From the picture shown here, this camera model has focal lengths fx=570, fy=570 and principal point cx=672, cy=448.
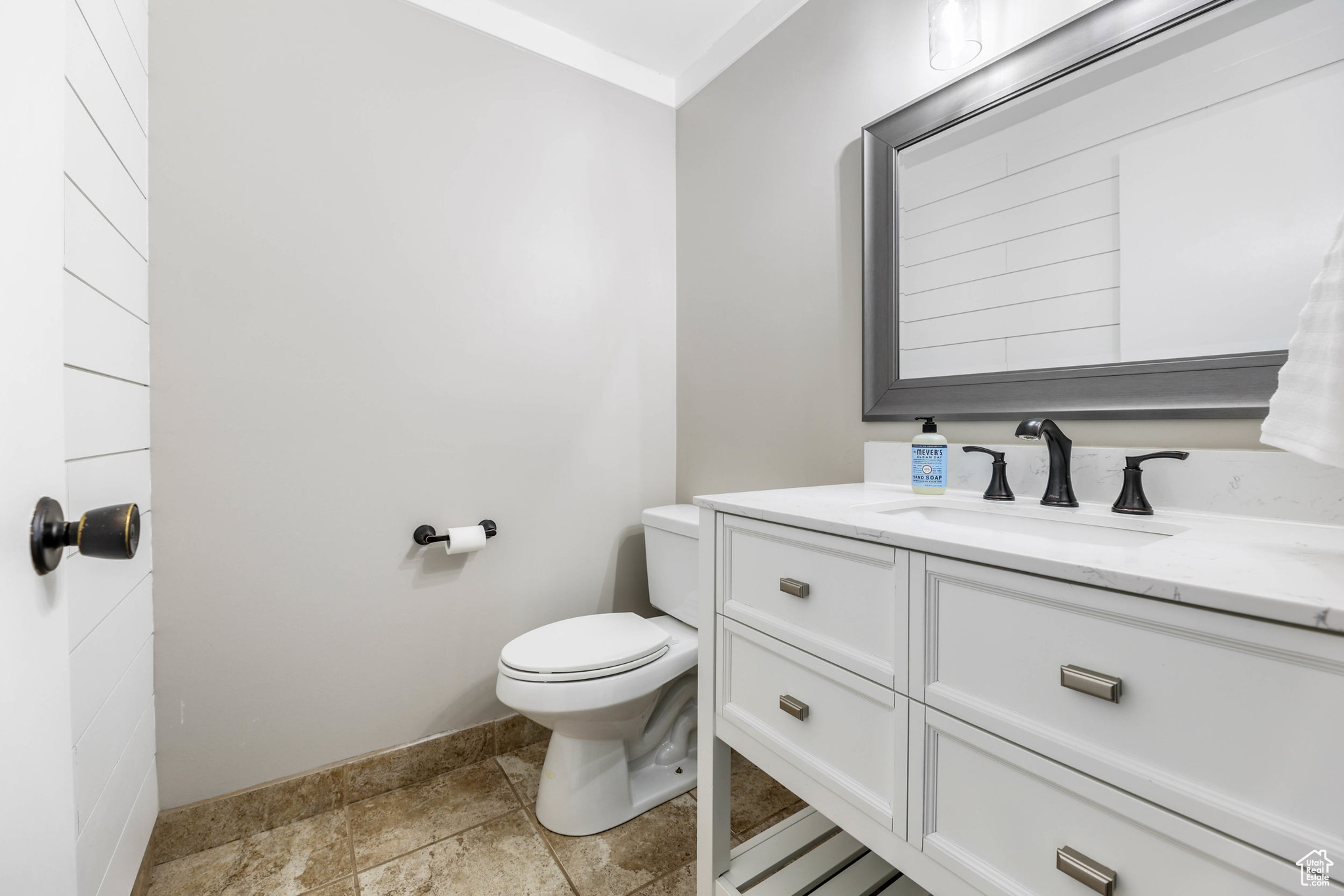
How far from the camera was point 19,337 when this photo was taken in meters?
0.41

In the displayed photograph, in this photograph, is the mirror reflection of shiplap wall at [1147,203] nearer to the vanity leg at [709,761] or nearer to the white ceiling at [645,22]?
the vanity leg at [709,761]

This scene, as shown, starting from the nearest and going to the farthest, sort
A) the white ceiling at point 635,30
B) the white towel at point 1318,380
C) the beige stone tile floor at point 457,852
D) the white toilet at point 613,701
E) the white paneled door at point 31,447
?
1. the white paneled door at point 31,447
2. the white towel at point 1318,380
3. the beige stone tile floor at point 457,852
4. the white toilet at point 613,701
5. the white ceiling at point 635,30

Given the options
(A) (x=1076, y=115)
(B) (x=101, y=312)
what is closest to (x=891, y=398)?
(A) (x=1076, y=115)

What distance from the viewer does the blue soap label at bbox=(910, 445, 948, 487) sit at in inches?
46.7

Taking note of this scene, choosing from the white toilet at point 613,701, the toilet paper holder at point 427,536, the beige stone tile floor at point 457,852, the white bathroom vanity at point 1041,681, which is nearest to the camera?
the white bathroom vanity at point 1041,681

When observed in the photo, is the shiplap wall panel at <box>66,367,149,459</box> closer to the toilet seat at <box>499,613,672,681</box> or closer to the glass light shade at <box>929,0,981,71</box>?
the toilet seat at <box>499,613,672,681</box>

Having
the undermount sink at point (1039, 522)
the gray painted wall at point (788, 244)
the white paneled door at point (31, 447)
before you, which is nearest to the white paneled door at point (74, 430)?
the white paneled door at point (31, 447)

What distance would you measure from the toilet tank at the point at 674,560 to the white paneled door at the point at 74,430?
1.23m

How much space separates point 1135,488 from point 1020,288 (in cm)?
44

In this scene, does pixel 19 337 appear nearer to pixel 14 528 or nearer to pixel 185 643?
pixel 14 528

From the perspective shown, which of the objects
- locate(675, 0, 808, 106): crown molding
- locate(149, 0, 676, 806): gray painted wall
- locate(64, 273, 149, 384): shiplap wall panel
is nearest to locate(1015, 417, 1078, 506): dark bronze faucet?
locate(149, 0, 676, 806): gray painted wall

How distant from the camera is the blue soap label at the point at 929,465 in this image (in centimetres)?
119

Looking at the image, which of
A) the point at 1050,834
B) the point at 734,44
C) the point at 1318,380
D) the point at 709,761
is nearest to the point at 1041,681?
the point at 1050,834

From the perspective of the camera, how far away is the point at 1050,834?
0.63 metres
